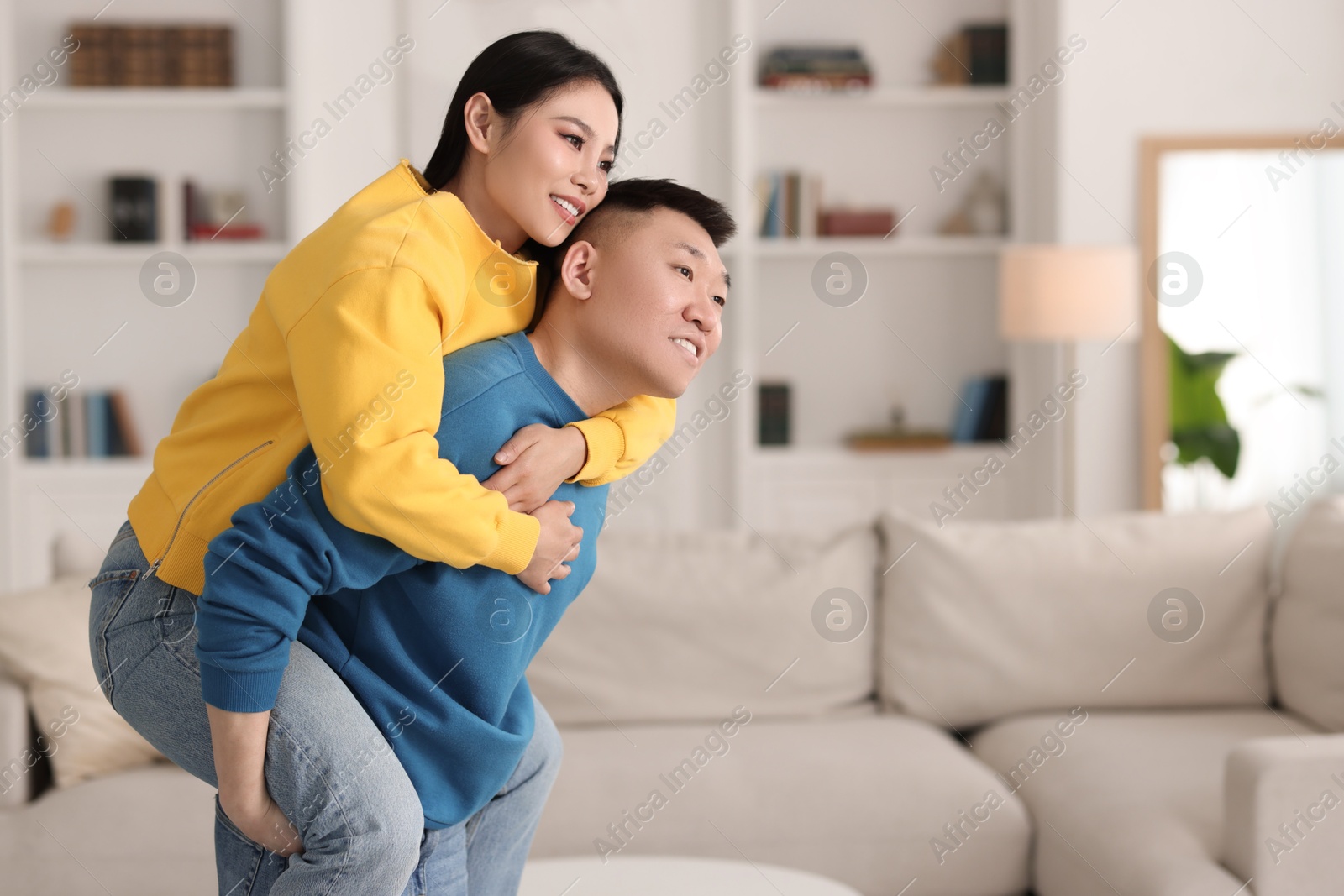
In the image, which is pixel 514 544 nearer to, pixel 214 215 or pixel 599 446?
pixel 599 446

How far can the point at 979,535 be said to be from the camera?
8.38 ft

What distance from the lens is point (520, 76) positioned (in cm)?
104

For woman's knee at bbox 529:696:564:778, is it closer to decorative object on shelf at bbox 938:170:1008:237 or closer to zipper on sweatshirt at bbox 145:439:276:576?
zipper on sweatshirt at bbox 145:439:276:576

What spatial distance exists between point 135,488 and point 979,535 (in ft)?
10.2

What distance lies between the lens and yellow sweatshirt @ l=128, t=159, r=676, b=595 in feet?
2.96

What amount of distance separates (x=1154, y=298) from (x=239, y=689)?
4104 mm

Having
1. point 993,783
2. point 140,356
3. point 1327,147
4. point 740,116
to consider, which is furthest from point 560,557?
point 1327,147

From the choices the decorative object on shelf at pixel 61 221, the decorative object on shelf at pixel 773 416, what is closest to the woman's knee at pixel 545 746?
the decorative object on shelf at pixel 773 416

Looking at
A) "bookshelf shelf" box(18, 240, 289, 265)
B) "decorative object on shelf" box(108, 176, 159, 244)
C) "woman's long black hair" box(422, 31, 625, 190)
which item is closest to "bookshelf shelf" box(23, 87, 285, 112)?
"decorative object on shelf" box(108, 176, 159, 244)

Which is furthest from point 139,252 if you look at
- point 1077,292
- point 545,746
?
point 545,746

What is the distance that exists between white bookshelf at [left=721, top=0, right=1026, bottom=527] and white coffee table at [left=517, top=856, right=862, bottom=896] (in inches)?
108

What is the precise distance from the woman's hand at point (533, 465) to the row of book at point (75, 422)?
3.80 metres

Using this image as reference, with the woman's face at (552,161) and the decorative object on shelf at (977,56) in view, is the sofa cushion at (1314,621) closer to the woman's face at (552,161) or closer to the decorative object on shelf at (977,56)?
the woman's face at (552,161)

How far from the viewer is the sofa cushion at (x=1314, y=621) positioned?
2.30 meters
